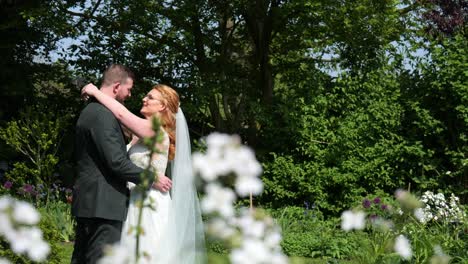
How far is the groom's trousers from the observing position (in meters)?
3.50

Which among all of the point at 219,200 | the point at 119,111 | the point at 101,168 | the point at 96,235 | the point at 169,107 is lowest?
the point at 219,200

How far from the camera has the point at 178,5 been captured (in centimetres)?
1002

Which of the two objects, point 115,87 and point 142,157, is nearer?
point 115,87

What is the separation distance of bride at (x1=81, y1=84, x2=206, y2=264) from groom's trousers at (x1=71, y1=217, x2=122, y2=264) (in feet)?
0.39

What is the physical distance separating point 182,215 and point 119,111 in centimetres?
79

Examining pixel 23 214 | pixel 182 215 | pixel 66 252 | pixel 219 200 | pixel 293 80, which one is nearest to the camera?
pixel 23 214

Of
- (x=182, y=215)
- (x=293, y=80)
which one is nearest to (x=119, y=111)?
(x=182, y=215)

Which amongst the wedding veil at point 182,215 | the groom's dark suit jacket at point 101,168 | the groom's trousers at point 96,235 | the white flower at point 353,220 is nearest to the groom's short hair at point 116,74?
the groom's dark suit jacket at point 101,168

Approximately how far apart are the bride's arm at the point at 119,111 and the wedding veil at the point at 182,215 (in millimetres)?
502

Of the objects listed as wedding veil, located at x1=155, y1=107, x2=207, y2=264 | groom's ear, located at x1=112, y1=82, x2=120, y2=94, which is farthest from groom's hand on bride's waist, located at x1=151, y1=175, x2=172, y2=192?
groom's ear, located at x1=112, y1=82, x2=120, y2=94

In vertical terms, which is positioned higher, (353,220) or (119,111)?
(119,111)

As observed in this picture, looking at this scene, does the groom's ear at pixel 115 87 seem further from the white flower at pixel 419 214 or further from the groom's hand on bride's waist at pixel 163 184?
the white flower at pixel 419 214

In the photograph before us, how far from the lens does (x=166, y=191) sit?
12.8 feet

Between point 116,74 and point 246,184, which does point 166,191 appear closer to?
point 116,74
